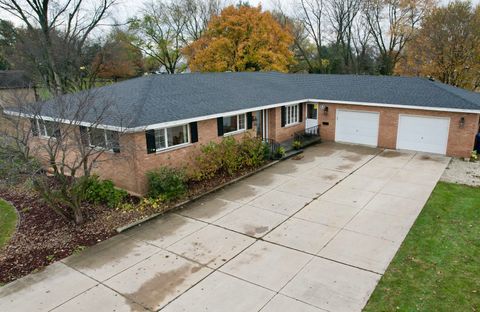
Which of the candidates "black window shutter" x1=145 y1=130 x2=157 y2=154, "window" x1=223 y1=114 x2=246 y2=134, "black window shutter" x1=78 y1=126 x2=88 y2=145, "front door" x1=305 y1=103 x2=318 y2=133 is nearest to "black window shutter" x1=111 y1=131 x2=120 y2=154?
"black window shutter" x1=78 y1=126 x2=88 y2=145

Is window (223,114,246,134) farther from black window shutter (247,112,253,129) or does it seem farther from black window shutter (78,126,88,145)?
black window shutter (78,126,88,145)

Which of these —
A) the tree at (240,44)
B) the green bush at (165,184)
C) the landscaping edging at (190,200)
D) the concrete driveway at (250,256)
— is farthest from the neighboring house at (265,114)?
the tree at (240,44)

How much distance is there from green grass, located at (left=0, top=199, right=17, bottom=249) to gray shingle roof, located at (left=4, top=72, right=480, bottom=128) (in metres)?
4.04

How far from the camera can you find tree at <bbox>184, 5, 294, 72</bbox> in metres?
32.6

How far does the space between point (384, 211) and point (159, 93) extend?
10031mm

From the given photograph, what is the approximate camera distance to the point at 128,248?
31.4ft

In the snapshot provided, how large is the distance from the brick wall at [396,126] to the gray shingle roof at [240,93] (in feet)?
1.68

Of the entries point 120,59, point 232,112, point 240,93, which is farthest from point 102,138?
point 120,59

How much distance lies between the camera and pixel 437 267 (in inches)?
325

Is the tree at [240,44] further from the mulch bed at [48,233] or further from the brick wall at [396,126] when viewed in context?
the mulch bed at [48,233]

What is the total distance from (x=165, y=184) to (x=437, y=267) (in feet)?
27.7

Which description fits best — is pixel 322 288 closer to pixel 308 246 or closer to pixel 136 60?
pixel 308 246

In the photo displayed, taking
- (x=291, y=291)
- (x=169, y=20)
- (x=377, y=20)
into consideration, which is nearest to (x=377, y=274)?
(x=291, y=291)

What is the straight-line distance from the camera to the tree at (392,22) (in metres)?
37.0
